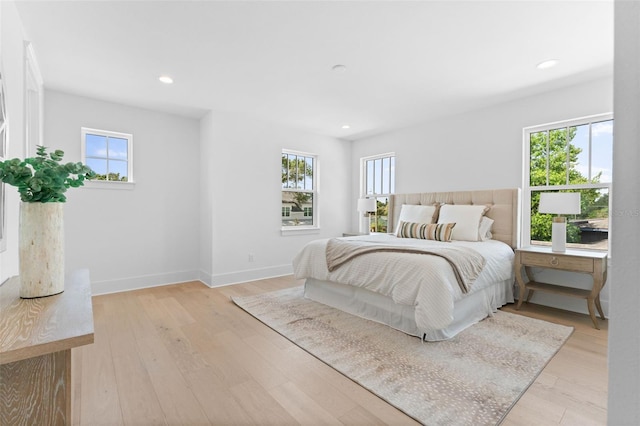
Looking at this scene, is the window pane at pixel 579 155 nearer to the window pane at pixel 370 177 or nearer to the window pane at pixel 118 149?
the window pane at pixel 370 177

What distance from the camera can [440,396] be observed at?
1.74m

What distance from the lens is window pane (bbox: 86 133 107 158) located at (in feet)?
12.5

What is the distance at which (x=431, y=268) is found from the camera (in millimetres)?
2369

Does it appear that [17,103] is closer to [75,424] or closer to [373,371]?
[75,424]

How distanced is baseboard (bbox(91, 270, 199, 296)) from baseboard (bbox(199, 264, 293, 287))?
0.22m

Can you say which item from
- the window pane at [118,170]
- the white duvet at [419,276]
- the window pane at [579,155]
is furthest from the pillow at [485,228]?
the window pane at [118,170]

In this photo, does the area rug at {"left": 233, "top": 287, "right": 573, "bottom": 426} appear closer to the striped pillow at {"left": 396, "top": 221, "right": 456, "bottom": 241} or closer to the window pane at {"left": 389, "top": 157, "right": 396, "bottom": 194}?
the striped pillow at {"left": 396, "top": 221, "right": 456, "bottom": 241}

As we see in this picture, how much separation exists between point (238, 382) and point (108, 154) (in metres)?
3.54

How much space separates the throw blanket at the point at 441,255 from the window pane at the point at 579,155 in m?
1.66

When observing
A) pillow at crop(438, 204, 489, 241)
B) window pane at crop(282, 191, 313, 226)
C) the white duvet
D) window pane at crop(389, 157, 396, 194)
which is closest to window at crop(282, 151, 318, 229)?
window pane at crop(282, 191, 313, 226)

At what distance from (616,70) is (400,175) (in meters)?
4.50

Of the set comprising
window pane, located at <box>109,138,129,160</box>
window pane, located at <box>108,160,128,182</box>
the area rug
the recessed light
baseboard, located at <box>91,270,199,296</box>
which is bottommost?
the area rug

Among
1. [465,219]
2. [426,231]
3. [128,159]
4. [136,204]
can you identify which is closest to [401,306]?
[426,231]

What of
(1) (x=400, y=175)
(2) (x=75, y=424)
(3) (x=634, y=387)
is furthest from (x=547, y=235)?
(2) (x=75, y=424)
